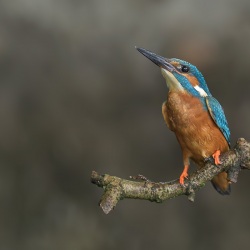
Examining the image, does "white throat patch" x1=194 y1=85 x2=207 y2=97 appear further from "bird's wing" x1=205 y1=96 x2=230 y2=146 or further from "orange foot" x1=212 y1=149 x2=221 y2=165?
"orange foot" x1=212 y1=149 x2=221 y2=165

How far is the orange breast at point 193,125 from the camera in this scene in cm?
181

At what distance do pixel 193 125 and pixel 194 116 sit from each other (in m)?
0.03

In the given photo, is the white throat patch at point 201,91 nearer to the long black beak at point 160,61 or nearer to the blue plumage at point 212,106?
the blue plumage at point 212,106

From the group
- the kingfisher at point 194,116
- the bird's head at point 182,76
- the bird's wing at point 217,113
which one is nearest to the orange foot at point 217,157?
the kingfisher at point 194,116

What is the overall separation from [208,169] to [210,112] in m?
0.32

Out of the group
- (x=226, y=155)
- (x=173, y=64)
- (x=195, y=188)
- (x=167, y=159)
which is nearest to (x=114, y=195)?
(x=195, y=188)

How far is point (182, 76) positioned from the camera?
1.77 meters

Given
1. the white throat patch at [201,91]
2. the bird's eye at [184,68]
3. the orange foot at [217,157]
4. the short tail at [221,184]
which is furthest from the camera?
the short tail at [221,184]

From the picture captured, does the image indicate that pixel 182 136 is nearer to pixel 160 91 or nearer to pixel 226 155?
pixel 226 155

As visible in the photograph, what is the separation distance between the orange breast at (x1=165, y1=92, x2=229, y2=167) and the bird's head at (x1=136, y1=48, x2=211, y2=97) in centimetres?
3

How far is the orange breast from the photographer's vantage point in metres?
1.81

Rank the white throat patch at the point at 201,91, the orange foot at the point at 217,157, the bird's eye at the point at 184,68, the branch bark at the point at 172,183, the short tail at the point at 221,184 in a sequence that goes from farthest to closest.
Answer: the short tail at the point at 221,184
the white throat patch at the point at 201,91
the bird's eye at the point at 184,68
the orange foot at the point at 217,157
the branch bark at the point at 172,183

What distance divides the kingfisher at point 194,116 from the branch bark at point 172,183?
0.49 ft

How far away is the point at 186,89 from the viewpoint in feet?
6.01
